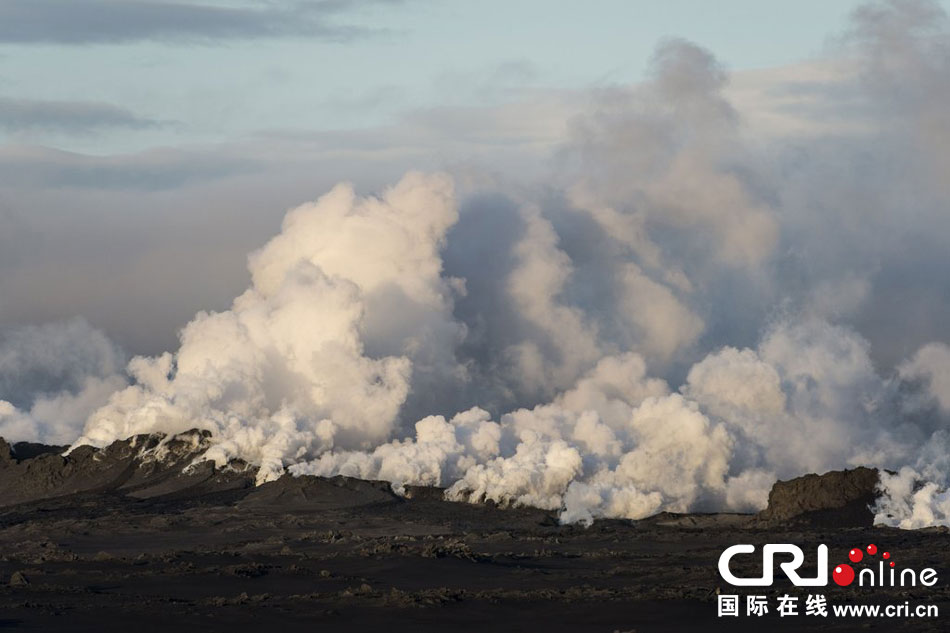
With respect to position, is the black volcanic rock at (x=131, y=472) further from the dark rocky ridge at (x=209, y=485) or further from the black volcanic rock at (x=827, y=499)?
the black volcanic rock at (x=827, y=499)

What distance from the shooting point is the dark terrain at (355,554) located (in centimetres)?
9550

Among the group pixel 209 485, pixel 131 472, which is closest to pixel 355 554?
pixel 209 485

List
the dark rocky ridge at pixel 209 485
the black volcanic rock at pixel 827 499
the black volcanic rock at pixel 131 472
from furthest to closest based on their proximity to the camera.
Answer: the black volcanic rock at pixel 131 472 → the dark rocky ridge at pixel 209 485 → the black volcanic rock at pixel 827 499

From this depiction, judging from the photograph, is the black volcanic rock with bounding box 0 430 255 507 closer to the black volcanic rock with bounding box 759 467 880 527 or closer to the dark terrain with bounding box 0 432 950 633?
the dark terrain with bounding box 0 432 950 633

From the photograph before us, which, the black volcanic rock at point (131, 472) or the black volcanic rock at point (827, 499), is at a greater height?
the black volcanic rock at point (131, 472)

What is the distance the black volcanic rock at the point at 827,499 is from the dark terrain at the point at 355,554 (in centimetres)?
18

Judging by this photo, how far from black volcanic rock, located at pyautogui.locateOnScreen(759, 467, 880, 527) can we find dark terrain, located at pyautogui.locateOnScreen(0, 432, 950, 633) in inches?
7.1

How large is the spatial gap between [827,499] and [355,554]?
186 feet

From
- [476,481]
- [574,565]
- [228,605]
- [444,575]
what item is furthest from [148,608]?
[476,481]

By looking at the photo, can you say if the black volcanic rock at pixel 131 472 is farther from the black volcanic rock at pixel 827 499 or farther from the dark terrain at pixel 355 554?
the black volcanic rock at pixel 827 499

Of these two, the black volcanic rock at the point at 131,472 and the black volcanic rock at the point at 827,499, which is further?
the black volcanic rock at the point at 131,472

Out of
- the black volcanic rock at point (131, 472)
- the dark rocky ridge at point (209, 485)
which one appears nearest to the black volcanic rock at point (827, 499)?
the dark rocky ridge at point (209, 485)

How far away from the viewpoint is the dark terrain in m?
95.5

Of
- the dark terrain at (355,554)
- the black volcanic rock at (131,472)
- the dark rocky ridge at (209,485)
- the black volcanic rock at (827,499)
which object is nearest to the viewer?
the dark terrain at (355,554)
